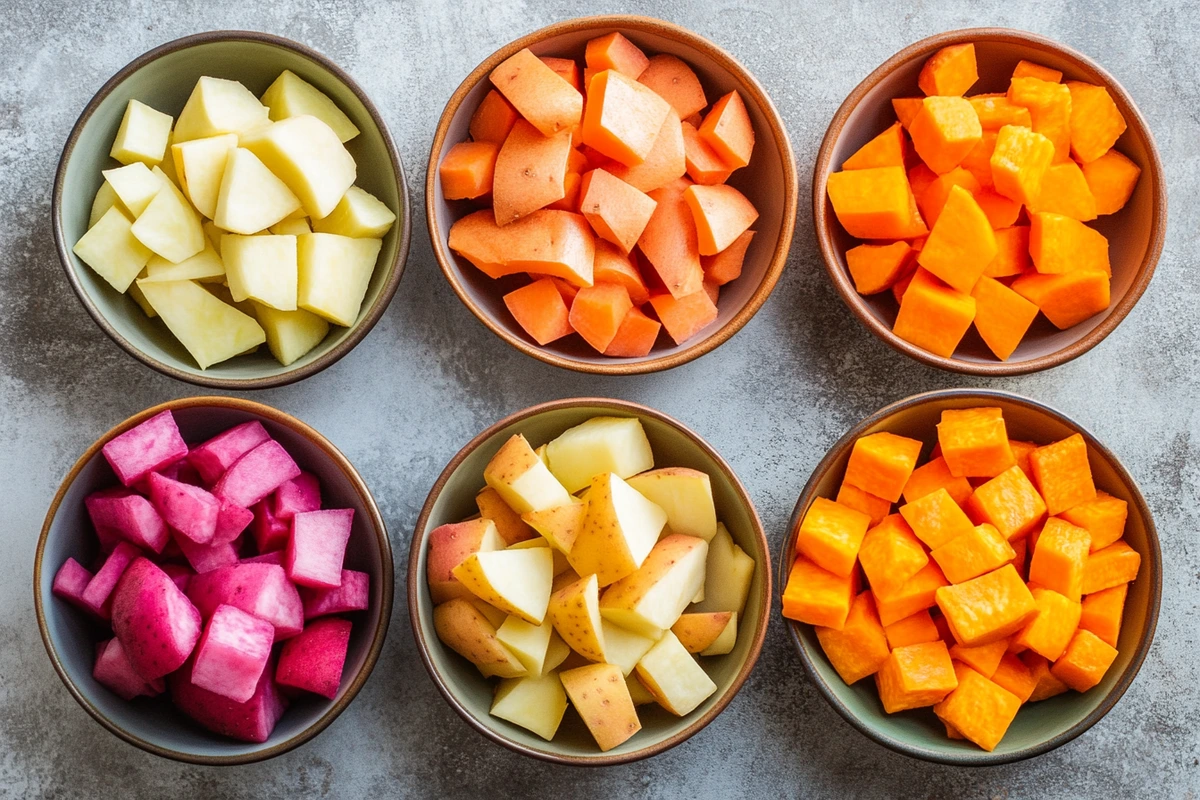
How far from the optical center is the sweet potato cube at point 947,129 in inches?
70.2

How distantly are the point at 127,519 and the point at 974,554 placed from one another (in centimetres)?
158

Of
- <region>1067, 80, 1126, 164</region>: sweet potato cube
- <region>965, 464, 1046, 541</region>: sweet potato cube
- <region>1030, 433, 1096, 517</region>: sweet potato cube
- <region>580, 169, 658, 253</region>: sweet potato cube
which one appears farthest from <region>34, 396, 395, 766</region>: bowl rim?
<region>1067, 80, 1126, 164</region>: sweet potato cube

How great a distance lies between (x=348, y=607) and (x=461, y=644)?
23cm

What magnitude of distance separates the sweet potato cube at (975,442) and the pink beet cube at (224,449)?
4.36 feet

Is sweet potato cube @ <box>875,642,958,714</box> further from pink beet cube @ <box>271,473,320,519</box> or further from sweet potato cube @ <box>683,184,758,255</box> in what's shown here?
pink beet cube @ <box>271,473,320,519</box>

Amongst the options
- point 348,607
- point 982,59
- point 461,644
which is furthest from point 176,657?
point 982,59

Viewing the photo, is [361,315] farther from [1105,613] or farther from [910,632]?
[1105,613]

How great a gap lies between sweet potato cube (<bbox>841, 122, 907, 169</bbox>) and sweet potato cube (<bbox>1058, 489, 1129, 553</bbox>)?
0.77m

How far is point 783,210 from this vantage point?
1.85m

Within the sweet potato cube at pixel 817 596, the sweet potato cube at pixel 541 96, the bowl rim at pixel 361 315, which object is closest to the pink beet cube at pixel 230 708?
the bowl rim at pixel 361 315

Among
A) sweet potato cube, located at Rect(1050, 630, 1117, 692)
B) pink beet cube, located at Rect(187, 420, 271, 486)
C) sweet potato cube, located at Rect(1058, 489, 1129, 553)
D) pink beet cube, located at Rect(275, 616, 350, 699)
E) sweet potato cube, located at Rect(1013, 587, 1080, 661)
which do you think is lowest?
sweet potato cube, located at Rect(1050, 630, 1117, 692)

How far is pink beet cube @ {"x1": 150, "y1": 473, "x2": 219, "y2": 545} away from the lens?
1.67m

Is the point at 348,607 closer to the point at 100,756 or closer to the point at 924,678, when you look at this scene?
the point at 100,756

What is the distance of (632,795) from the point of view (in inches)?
78.5
